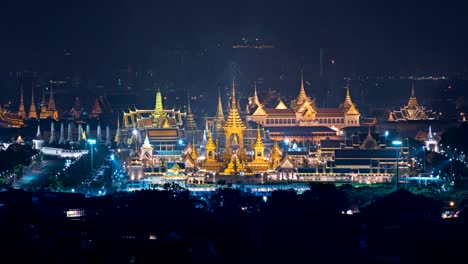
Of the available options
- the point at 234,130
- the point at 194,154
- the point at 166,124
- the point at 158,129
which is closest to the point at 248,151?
the point at 234,130

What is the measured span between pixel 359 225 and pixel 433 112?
79.5ft

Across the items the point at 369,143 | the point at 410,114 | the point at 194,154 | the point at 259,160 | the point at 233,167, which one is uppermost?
the point at 410,114

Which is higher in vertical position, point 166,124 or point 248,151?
point 166,124

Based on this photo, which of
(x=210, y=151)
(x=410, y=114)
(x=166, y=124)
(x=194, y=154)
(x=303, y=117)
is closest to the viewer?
(x=210, y=151)

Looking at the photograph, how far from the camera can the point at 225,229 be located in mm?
20109

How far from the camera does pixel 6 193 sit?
74.7 feet

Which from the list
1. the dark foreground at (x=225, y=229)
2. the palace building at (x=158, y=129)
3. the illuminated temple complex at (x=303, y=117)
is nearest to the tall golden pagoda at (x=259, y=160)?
the palace building at (x=158, y=129)

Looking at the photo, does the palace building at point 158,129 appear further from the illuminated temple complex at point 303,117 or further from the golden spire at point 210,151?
the golden spire at point 210,151

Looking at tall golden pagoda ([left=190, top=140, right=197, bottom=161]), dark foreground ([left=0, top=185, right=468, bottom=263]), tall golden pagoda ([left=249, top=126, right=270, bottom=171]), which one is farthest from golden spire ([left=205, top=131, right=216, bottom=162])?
dark foreground ([left=0, top=185, right=468, bottom=263])

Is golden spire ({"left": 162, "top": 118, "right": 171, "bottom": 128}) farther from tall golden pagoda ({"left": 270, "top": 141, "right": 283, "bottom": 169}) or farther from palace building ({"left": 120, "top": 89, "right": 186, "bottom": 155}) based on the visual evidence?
tall golden pagoda ({"left": 270, "top": 141, "right": 283, "bottom": 169})

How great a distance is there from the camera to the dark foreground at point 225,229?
1812 cm

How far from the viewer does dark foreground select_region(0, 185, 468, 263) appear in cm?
1812

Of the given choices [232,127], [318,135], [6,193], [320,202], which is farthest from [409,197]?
[318,135]

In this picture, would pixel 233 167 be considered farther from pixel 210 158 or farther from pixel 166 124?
pixel 166 124
